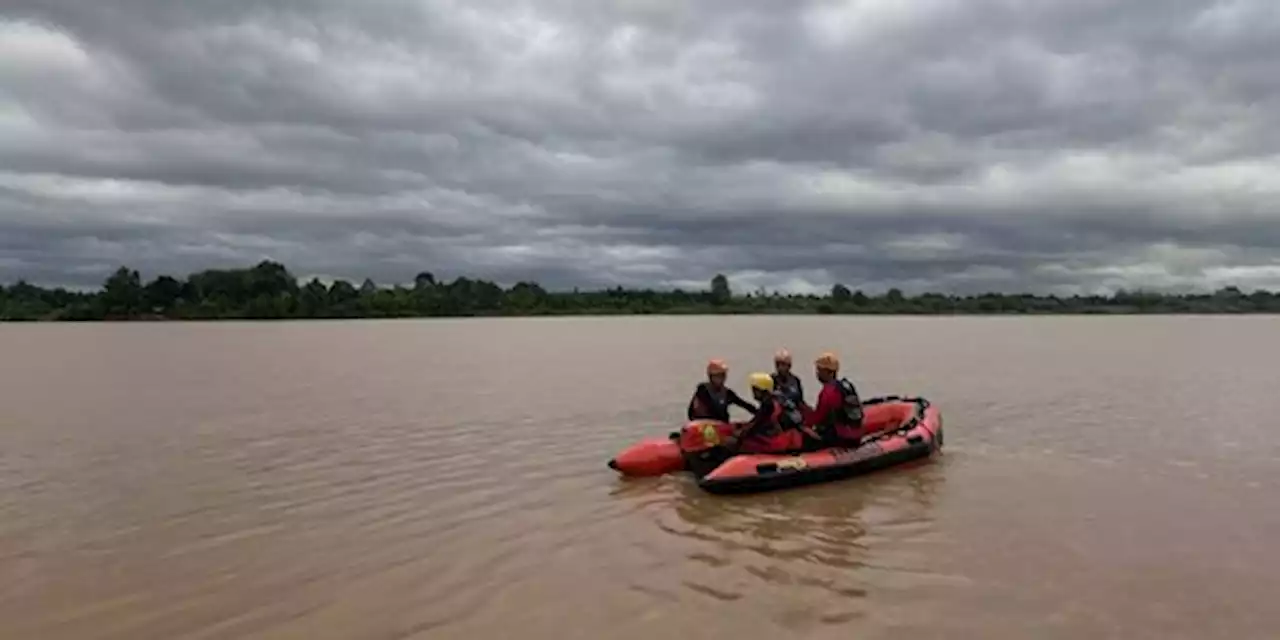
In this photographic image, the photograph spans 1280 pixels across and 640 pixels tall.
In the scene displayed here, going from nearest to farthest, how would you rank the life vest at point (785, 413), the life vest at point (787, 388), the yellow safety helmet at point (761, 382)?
the yellow safety helmet at point (761, 382), the life vest at point (785, 413), the life vest at point (787, 388)

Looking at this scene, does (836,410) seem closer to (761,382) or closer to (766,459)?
(761,382)

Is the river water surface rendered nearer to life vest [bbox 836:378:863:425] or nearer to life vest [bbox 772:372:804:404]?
life vest [bbox 836:378:863:425]

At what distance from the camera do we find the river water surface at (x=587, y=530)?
7242 millimetres

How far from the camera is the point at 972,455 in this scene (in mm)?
14508

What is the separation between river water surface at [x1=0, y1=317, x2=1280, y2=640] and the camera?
7.24 meters

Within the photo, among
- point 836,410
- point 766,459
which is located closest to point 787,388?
point 836,410

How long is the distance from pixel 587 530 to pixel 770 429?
3269 mm

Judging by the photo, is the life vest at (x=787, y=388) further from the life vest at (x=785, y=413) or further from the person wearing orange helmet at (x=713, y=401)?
the person wearing orange helmet at (x=713, y=401)

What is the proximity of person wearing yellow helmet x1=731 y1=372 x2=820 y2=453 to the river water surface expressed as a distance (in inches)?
32.2

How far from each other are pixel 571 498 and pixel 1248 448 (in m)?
10.4

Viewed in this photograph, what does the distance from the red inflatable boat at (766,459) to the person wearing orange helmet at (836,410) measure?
230 millimetres

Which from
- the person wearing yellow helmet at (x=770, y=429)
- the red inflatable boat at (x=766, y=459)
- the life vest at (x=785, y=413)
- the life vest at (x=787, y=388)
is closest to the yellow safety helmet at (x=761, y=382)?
the person wearing yellow helmet at (x=770, y=429)

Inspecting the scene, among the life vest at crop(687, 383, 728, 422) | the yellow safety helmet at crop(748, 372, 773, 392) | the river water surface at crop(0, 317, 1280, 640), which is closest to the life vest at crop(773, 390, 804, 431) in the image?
the yellow safety helmet at crop(748, 372, 773, 392)

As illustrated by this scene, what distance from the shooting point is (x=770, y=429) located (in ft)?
40.3
